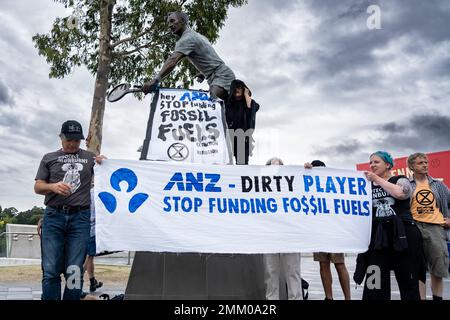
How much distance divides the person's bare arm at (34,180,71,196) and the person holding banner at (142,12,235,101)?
2.04 meters

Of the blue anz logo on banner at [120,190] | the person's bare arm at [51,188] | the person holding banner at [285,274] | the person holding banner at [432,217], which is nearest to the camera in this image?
the person's bare arm at [51,188]

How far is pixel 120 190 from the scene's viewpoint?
4719mm

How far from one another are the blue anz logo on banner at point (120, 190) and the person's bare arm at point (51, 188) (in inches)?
17.5

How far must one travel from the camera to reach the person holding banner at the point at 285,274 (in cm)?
484

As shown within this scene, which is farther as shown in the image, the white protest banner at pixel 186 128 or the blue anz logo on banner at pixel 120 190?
the white protest banner at pixel 186 128

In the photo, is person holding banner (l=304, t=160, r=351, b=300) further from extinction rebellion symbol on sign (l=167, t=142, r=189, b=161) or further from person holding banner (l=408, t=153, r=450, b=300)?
extinction rebellion symbol on sign (l=167, t=142, r=189, b=161)

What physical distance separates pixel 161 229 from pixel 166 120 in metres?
1.82

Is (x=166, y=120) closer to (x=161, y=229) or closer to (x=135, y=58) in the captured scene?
(x=161, y=229)

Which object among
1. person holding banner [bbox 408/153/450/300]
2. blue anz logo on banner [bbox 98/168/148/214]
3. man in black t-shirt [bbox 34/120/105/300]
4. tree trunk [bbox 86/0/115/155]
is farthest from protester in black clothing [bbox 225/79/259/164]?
tree trunk [bbox 86/0/115/155]

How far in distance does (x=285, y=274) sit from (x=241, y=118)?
216 centimetres

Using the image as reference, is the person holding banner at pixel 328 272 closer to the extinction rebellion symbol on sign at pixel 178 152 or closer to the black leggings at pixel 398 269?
the black leggings at pixel 398 269

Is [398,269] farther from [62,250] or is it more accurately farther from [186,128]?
[62,250]

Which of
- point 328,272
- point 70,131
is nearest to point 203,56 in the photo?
point 70,131

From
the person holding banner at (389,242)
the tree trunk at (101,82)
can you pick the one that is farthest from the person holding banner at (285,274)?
the tree trunk at (101,82)
